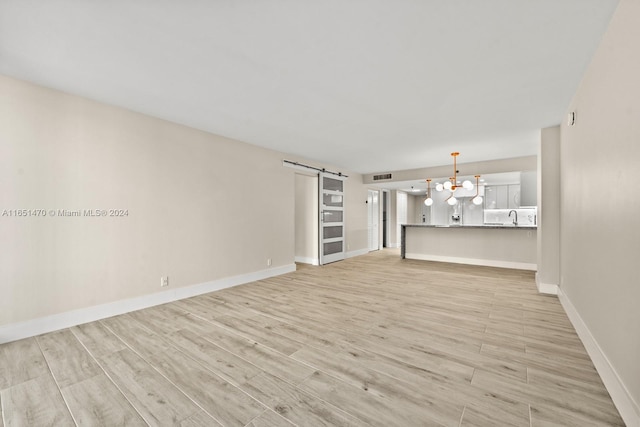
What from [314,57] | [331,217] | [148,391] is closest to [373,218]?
[331,217]

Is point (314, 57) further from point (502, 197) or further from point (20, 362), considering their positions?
point (502, 197)

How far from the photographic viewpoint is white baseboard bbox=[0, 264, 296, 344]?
261cm

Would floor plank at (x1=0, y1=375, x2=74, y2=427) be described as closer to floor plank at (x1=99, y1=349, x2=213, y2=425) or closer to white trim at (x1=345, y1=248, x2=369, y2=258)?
floor plank at (x1=99, y1=349, x2=213, y2=425)

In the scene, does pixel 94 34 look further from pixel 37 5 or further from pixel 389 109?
pixel 389 109

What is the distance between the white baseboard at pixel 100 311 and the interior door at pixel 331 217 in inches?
103

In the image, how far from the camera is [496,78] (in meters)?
2.59

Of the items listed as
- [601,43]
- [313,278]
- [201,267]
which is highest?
[601,43]

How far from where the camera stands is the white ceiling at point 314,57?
175 cm

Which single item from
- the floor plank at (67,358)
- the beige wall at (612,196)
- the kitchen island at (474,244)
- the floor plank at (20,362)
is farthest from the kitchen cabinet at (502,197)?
the floor plank at (20,362)

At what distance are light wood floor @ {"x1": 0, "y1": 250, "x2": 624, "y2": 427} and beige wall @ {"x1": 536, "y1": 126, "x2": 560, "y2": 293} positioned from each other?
542 mm

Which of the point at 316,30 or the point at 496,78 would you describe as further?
the point at 496,78

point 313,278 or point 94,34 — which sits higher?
point 94,34

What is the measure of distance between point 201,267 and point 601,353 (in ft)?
14.9

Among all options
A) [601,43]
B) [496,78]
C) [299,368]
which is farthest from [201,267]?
[601,43]
